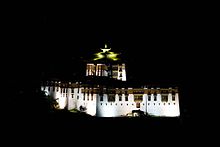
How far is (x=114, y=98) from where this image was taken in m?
39.2

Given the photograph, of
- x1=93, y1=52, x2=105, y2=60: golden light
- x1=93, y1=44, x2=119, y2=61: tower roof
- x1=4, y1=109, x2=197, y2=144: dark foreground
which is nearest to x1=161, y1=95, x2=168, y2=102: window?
x1=4, y1=109, x2=197, y2=144: dark foreground

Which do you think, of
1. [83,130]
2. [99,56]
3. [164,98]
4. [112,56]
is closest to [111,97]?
[164,98]

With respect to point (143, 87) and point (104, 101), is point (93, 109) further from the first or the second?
point (143, 87)

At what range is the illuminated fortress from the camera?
3794 centimetres

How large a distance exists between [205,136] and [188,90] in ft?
28.9

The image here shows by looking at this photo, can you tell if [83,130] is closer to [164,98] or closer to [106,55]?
[164,98]

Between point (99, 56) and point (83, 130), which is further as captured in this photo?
point (99, 56)

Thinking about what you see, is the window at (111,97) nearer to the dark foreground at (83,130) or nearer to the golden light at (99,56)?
the dark foreground at (83,130)

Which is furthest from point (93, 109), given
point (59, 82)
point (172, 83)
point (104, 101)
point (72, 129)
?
point (72, 129)

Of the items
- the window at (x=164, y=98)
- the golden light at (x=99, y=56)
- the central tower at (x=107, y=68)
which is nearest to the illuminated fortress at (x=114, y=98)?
the window at (x=164, y=98)

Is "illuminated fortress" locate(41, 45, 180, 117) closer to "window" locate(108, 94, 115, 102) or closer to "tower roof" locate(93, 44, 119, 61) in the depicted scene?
"window" locate(108, 94, 115, 102)

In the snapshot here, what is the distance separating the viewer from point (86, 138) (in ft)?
66.4

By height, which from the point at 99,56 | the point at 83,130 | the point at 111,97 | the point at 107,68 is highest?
the point at 99,56

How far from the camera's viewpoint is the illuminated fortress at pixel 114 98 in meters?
37.9
